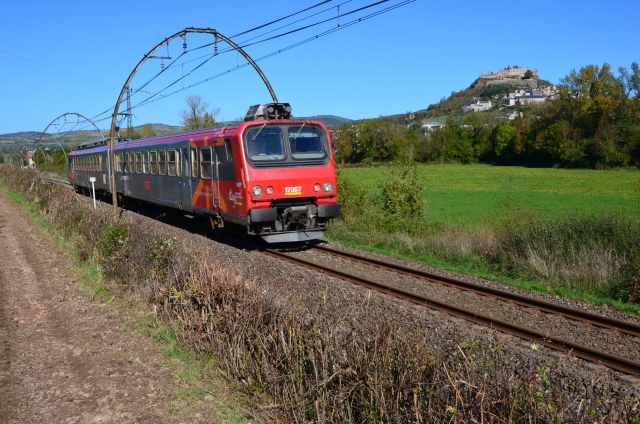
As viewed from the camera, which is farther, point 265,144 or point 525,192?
point 525,192

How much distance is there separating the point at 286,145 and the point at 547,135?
199 ft

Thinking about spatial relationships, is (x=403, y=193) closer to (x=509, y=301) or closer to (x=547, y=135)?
(x=509, y=301)

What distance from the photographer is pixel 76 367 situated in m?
6.59

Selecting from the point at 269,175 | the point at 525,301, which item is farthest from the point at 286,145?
the point at 525,301

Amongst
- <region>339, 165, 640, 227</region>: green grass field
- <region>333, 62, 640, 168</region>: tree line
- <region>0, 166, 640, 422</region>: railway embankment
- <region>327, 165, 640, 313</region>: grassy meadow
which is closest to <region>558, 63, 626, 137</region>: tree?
<region>333, 62, 640, 168</region>: tree line

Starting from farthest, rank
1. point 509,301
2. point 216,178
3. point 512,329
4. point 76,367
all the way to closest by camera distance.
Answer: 1. point 216,178
2. point 509,301
3. point 512,329
4. point 76,367

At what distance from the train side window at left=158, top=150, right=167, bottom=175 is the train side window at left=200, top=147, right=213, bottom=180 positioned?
3544 millimetres

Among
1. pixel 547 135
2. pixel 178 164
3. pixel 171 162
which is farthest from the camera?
pixel 547 135

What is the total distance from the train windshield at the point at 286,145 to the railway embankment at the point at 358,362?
15.3 feet

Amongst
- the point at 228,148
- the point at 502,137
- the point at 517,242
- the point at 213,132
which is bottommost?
the point at 517,242

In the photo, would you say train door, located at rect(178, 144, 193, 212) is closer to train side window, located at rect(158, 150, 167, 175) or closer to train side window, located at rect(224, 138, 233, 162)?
train side window, located at rect(158, 150, 167, 175)

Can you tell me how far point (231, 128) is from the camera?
1396cm

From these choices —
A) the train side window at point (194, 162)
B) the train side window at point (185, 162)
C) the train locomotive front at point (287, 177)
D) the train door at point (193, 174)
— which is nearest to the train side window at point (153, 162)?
the train side window at point (185, 162)

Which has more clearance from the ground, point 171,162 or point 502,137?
point 502,137
